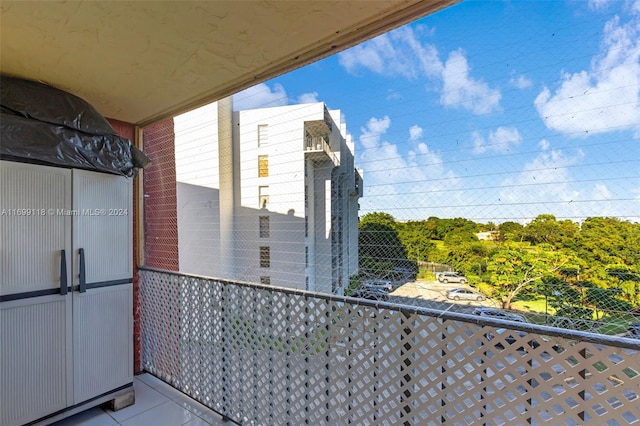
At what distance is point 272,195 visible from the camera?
375 cm

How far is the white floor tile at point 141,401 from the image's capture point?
214cm

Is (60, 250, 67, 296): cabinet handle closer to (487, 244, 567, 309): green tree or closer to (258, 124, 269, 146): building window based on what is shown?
(258, 124, 269, 146): building window

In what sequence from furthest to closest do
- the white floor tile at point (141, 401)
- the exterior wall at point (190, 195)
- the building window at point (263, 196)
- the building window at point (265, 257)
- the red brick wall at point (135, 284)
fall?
the building window at point (263, 196)
the exterior wall at point (190, 195)
the building window at point (265, 257)
the red brick wall at point (135, 284)
the white floor tile at point (141, 401)

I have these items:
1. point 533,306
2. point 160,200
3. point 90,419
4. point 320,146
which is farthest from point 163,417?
point 533,306

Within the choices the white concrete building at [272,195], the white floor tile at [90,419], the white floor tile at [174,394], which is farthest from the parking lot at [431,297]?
the white floor tile at [90,419]

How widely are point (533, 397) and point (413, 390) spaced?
464 millimetres

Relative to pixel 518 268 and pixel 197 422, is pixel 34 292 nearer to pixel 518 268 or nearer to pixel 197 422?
pixel 197 422

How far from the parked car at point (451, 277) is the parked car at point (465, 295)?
43 millimetres

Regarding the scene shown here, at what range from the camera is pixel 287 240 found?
319cm

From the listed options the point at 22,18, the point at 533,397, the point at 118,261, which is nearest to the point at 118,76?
the point at 22,18

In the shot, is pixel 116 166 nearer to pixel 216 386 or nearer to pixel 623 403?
pixel 216 386

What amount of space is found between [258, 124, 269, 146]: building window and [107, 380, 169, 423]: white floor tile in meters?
2.54

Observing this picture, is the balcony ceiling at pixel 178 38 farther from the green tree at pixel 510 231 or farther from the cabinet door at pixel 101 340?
the cabinet door at pixel 101 340

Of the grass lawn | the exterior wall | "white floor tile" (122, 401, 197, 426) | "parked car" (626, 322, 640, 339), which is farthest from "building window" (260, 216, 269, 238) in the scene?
"parked car" (626, 322, 640, 339)
